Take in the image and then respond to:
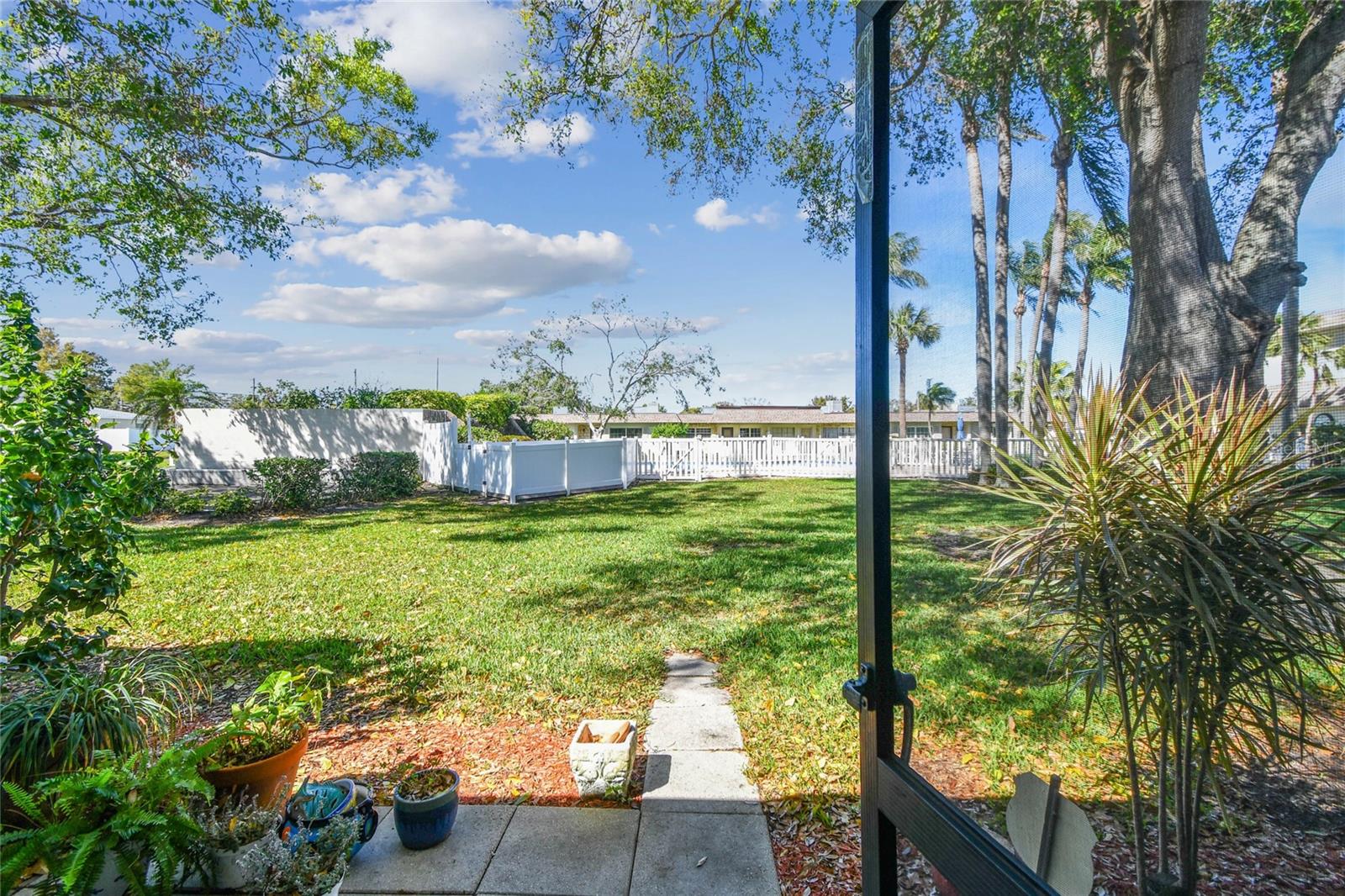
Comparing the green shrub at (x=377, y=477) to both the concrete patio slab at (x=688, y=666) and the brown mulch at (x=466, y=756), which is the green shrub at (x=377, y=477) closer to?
the brown mulch at (x=466, y=756)

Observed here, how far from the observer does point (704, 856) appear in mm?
2002

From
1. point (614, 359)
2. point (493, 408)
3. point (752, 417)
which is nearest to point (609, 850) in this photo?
point (614, 359)

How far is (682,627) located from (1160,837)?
12.4ft

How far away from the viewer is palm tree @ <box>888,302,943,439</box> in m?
1.16

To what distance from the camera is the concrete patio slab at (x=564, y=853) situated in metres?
1.87

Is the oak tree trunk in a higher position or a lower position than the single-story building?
lower

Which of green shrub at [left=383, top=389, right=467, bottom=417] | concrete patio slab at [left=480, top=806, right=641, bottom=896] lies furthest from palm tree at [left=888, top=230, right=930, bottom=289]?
green shrub at [left=383, top=389, right=467, bottom=417]

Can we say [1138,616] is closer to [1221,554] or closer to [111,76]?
[1221,554]

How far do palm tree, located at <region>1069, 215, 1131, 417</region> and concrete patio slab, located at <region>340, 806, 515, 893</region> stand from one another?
210cm

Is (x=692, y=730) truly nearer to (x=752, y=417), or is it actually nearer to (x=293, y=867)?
(x=293, y=867)

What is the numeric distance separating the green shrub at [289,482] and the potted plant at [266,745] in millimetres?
9424

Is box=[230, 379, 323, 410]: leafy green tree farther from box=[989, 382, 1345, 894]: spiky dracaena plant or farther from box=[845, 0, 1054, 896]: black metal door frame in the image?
box=[989, 382, 1345, 894]: spiky dracaena plant

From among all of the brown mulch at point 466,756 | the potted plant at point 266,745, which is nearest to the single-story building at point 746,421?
the brown mulch at point 466,756

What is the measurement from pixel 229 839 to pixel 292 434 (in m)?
15.4
